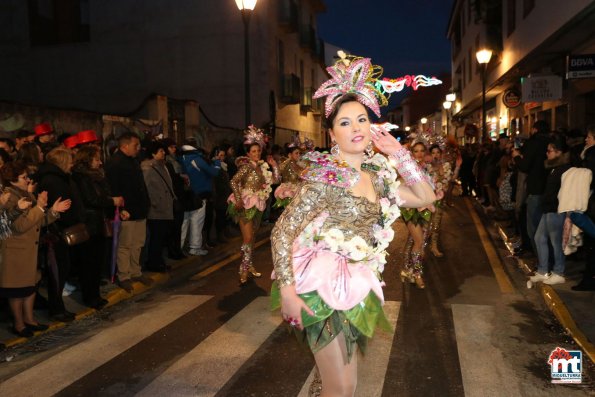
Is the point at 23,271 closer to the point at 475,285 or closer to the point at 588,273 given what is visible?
the point at 475,285

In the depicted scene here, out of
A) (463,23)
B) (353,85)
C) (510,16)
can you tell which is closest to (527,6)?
(510,16)

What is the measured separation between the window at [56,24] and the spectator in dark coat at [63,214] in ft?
70.4

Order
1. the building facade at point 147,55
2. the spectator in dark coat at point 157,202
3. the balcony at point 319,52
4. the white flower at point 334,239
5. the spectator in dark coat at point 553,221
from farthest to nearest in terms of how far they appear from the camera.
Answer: the balcony at point 319,52 → the building facade at point 147,55 → the spectator in dark coat at point 157,202 → the spectator in dark coat at point 553,221 → the white flower at point 334,239

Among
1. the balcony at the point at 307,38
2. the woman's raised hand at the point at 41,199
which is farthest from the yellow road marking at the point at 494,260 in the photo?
the balcony at the point at 307,38

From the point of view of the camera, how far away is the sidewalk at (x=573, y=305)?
18.1ft

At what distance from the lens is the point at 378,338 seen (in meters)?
5.64

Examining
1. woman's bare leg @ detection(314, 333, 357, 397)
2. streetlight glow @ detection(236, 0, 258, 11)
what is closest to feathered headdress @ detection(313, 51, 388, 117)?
woman's bare leg @ detection(314, 333, 357, 397)

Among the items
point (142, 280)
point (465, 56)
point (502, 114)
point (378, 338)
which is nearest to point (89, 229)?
point (142, 280)

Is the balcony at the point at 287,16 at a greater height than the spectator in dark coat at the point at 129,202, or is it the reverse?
the balcony at the point at 287,16

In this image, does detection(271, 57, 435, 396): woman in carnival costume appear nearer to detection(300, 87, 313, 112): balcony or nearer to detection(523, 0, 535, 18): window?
detection(523, 0, 535, 18): window

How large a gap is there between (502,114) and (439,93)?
49938 mm

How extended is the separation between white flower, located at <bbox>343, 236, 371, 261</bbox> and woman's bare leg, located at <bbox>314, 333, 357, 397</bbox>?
0.44 m

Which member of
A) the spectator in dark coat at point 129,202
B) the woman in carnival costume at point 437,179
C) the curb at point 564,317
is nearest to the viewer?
the curb at point 564,317

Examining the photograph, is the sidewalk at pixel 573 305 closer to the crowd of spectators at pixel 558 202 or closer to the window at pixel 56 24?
the crowd of spectators at pixel 558 202
